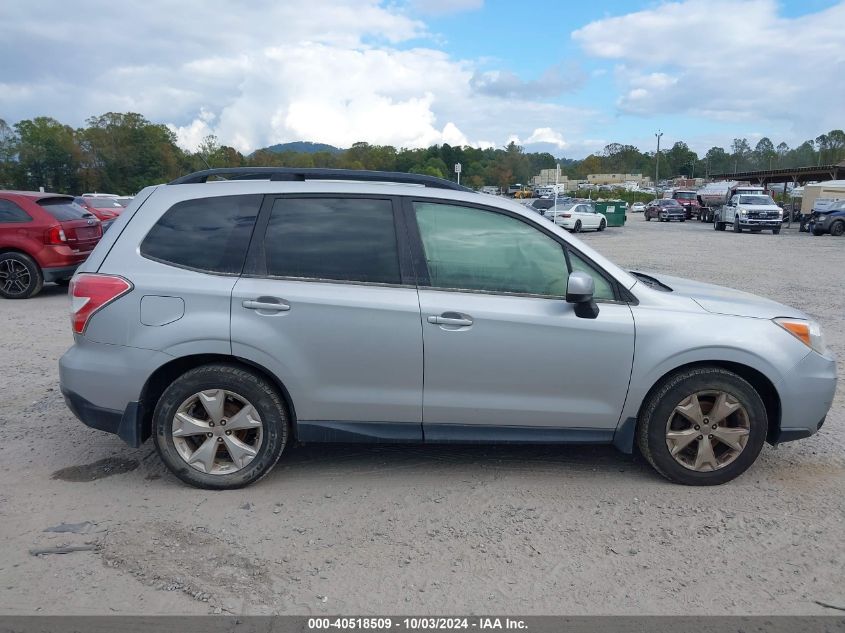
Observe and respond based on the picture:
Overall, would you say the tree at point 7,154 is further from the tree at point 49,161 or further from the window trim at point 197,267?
the window trim at point 197,267

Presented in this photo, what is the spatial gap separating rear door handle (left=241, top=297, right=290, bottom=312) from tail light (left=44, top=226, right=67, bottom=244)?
8.45 m

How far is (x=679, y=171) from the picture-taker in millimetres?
145000

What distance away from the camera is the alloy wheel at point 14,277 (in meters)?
10.7

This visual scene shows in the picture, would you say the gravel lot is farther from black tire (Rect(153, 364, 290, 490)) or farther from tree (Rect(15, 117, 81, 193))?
tree (Rect(15, 117, 81, 193))

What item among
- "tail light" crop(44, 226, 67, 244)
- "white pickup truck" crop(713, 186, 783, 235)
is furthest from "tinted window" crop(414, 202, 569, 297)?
"white pickup truck" crop(713, 186, 783, 235)

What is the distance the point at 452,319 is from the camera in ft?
12.5

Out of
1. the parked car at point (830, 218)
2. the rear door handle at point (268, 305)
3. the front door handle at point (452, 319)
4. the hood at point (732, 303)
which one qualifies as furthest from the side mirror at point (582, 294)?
the parked car at point (830, 218)

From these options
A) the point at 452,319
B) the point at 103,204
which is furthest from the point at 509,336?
the point at 103,204

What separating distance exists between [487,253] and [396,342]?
0.77m

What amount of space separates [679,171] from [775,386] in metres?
154

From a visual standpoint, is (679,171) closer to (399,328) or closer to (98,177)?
(98,177)

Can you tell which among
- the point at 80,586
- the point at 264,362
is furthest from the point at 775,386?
the point at 80,586

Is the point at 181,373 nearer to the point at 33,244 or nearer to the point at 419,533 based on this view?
the point at 419,533

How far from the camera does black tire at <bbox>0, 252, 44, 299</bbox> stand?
1070cm
